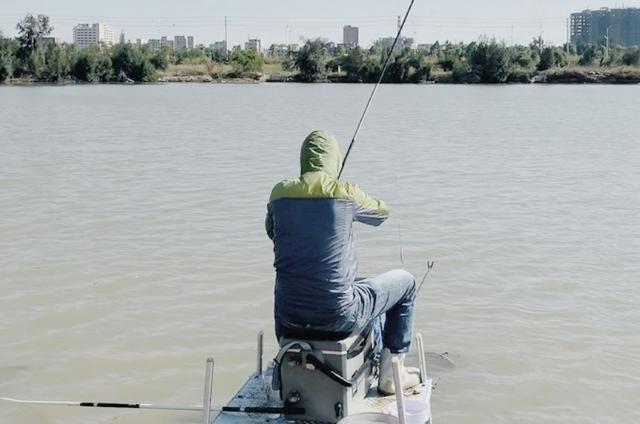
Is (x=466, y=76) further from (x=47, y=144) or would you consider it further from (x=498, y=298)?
(x=498, y=298)

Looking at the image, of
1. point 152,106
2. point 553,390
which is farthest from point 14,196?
point 152,106

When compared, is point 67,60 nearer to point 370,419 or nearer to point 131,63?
point 131,63

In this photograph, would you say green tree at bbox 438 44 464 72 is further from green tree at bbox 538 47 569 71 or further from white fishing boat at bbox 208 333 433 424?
white fishing boat at bbox 208 333 433 424

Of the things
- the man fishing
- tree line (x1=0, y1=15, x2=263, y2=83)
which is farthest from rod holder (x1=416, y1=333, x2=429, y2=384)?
tree line (x1=0, y1=15, x2=263, y2=83)

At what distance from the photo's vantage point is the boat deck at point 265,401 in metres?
4.88

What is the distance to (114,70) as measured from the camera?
333 feet

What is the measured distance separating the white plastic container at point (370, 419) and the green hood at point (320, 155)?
1.20 metres

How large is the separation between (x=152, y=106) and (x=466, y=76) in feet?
181

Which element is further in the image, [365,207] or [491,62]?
[491,62]

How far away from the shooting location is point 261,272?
9.98 m

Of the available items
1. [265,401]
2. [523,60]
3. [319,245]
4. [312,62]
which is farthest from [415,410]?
[312,62]

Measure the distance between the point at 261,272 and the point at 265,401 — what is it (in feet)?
16.1

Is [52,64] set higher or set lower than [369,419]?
higher

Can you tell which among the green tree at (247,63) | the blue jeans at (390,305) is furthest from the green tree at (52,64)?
the blue jeans at (390,305)
